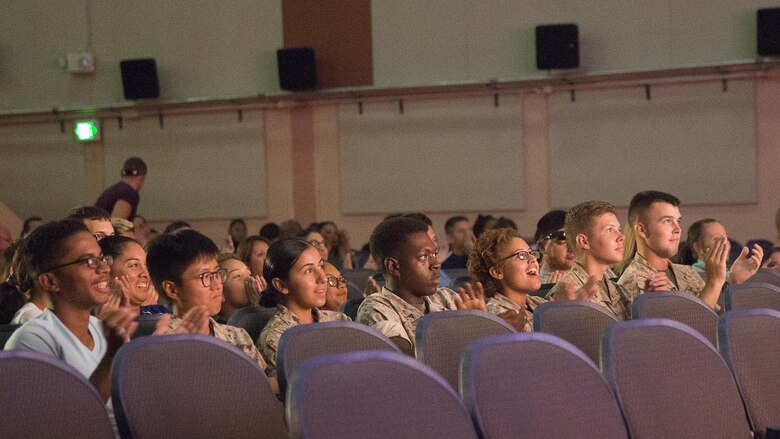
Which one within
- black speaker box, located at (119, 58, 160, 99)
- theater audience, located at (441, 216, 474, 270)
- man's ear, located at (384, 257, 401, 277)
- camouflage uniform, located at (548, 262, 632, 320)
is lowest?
theater audience, located at (441, 216, 474, 270)

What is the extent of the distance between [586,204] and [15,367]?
10.0ft

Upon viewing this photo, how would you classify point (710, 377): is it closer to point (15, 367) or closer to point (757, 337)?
point (757, 337)

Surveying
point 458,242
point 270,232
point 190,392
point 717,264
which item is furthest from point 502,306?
point 270,232

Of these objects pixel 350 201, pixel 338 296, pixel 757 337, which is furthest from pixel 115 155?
pixel 757 337

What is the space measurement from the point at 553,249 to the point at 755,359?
2471 millimetres

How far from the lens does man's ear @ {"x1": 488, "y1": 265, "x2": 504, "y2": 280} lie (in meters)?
4.20

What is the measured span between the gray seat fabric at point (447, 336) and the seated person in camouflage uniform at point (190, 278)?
30.8 inches

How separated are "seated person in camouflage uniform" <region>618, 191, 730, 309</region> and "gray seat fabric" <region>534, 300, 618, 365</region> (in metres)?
1.43

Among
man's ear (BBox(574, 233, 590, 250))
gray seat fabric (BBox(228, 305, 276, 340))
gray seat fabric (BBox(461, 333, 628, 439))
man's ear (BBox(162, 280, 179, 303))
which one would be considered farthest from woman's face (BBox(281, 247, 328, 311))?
gray seat fabric (BBox(461, 333, 628, 439))

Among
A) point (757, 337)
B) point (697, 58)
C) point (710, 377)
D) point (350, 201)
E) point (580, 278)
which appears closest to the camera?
point (710, 377)

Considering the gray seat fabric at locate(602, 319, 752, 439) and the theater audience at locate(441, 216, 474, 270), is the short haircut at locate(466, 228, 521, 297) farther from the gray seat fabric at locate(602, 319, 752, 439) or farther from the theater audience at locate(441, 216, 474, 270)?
the theater audience at locate(441, 216, 474, 270)

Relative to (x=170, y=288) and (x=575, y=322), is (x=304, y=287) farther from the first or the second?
(x=575, y=322)

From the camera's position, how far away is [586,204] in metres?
4.67

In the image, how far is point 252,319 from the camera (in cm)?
388
